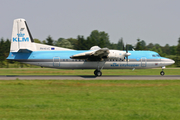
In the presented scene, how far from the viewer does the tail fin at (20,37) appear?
2841 centimetres

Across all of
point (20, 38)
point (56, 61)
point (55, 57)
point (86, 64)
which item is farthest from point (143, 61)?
point (20, 38)

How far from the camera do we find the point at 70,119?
8477mm

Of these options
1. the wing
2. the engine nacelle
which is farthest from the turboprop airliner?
the engine nacelle

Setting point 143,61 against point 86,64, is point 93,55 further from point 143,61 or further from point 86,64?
point 143,61

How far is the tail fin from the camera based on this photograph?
28.4m

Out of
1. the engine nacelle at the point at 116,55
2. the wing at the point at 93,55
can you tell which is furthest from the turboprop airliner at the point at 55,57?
the engine nacelle at the point at 116,55

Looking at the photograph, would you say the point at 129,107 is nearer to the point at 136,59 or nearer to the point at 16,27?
the point at 136,59

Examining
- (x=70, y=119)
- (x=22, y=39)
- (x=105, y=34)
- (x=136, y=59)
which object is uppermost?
(x=105, y=34)

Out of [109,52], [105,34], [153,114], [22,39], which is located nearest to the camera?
[153,114]

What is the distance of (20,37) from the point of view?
2856cm

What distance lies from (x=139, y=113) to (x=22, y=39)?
22991 mm

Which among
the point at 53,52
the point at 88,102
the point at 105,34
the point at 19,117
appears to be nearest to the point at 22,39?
the point at 53,52

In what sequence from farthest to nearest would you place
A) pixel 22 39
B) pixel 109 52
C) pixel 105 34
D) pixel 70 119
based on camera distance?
pixel 105 34 → pixel 22 39 → pixel 109 52 → pixel 70 119

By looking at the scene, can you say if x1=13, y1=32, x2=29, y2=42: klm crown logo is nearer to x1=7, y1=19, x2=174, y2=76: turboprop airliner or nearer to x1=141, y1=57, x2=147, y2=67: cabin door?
x1=7, y1=19, x2=174, y2=76: turboprop airliner
